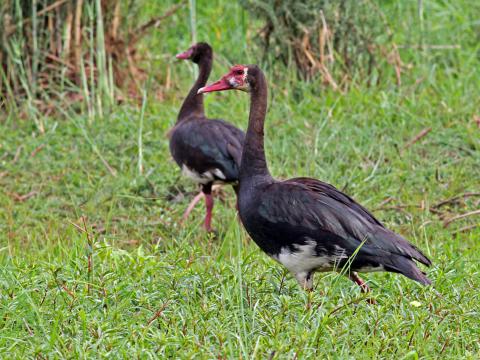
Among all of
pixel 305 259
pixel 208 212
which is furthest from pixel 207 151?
pixel 305 259

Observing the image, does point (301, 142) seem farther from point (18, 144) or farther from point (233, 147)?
point (18, 144)

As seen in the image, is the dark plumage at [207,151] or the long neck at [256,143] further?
the dark plumage at [207,151]

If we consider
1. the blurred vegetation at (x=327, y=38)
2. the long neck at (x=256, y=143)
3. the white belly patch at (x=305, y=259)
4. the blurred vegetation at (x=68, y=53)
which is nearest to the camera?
the white belly patch at (x=305, y=259)

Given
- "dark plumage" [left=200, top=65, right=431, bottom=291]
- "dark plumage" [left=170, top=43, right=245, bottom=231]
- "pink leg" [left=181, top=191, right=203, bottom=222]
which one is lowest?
"pink leg" [left=181, top=191, right=203, bottom=222]

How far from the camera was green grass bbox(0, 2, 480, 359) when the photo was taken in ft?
14.8

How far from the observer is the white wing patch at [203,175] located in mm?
7363

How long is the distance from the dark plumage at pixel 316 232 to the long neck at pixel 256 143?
0.21 feet

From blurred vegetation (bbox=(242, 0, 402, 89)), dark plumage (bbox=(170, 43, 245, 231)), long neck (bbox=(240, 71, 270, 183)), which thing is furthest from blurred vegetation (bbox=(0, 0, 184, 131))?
long neck (bbox=(240, 71, 270, 183))

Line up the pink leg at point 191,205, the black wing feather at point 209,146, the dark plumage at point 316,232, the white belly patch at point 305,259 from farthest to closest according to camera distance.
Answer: the pink leg at point 191,205
the black wing feather at point 209,146
the white belly patch at point 305,259
the dark plumage at point 316,232

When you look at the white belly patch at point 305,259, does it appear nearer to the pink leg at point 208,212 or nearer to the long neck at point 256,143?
the long neck at point 256,143

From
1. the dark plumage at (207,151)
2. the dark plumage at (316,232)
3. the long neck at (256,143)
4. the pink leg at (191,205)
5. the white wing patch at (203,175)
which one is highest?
the long neck at (256,143)

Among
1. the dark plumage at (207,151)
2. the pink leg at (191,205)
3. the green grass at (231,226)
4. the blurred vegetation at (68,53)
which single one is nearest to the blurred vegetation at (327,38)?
the green grass at (231,226)

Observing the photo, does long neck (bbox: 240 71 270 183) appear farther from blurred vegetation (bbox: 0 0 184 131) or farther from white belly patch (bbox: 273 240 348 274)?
blurred vegetation (bbox: 0 0 184 131)

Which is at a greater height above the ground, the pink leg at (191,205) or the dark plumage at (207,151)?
the dark plumage at (207,151)
